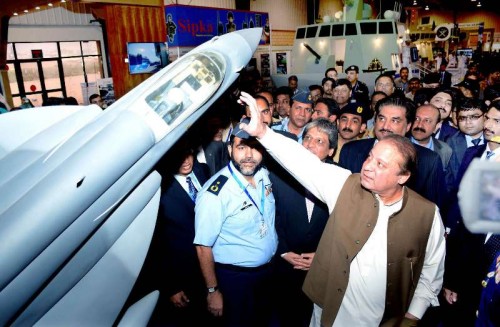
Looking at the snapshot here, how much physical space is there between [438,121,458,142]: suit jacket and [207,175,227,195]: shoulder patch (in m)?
4.09

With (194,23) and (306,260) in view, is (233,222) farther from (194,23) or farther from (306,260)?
(194,23)

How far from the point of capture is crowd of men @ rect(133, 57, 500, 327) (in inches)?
→ 96.0

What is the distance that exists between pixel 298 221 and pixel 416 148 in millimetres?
1670

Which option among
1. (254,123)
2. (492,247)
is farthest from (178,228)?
(492,247)

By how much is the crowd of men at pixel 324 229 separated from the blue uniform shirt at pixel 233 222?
0.01 m

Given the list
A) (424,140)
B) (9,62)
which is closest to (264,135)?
(424,140)

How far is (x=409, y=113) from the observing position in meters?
4.01

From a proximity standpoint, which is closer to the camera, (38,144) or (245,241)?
(38,144)

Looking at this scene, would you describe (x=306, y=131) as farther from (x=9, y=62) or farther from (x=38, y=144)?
(x=9, y=62)

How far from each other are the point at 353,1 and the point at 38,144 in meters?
16.7

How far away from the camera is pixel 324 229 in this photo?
2.81 metres

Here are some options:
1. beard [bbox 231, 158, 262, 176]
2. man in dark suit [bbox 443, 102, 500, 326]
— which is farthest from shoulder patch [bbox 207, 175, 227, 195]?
man in dark suit [bbox 443, 102, 500, 326]

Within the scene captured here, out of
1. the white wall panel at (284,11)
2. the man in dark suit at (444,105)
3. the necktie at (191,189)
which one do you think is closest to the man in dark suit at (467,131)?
the man in dark suit at (444,105)

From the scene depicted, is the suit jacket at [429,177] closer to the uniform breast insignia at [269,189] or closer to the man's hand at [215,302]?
the uniform breast insignia at [269,189]
